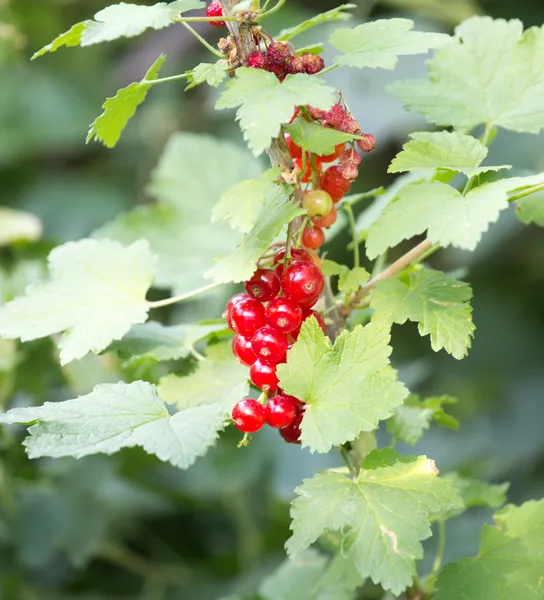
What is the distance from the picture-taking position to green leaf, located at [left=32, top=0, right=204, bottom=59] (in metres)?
0.63

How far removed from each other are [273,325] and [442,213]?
0.53ft

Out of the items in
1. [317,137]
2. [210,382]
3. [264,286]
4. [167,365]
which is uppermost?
[317,137]

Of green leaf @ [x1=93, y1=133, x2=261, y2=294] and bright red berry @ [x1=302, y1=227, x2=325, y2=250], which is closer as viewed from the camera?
bright red berry @ [x1=302, y1=227, x2=325, y2=250]

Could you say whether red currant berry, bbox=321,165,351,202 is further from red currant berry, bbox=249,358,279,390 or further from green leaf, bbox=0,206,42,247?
green leaf, bbox=0,206,42,247

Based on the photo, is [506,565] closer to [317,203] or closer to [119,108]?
[317,203]

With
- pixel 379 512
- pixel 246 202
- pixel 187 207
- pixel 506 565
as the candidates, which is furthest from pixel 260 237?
pixel 187 207

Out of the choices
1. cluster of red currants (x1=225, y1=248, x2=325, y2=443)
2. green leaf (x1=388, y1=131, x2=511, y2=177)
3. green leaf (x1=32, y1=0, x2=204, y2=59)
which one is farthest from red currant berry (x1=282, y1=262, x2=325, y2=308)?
green leaf (x1=32, y1=0, x2=204, y2=59)

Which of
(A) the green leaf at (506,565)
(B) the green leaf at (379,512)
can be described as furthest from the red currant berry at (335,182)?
(A) the green leaf at (506,565)

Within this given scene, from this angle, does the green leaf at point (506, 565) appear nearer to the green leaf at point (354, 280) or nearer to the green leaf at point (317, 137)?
the green leaf at point (354, 280)

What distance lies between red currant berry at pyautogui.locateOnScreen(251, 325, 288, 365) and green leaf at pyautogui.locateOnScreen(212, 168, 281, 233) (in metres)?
0.08

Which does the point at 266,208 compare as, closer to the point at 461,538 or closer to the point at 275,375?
the point at 275,375

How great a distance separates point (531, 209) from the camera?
0.78m

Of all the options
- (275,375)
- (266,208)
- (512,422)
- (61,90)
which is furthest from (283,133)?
(61,90)

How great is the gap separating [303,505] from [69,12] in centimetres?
200
